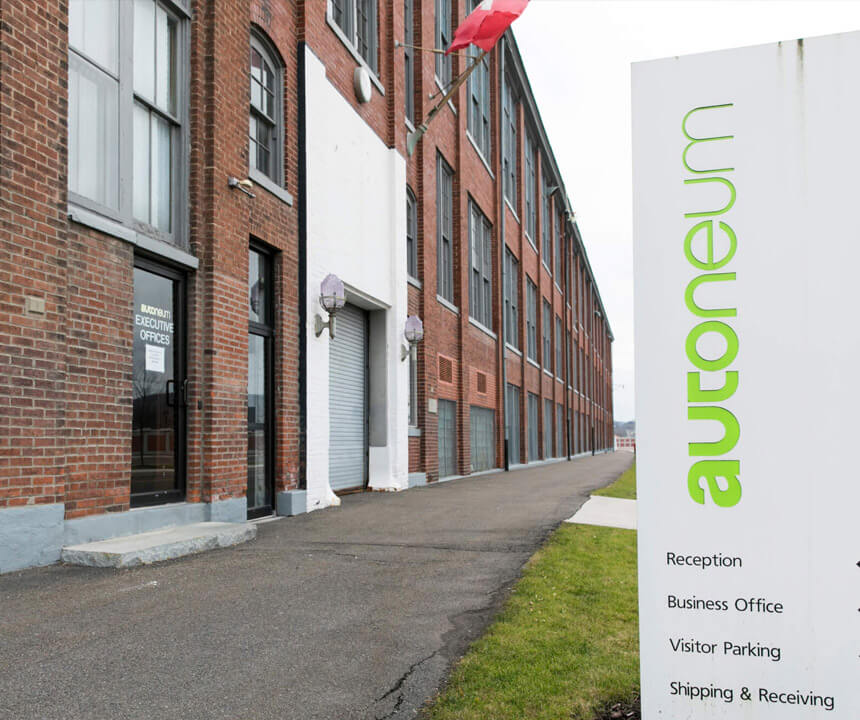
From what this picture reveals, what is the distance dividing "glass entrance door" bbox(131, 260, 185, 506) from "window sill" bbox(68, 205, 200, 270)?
0.60 feet

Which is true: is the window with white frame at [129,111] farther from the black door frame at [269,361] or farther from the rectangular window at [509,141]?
the rectangular window at [509,141]

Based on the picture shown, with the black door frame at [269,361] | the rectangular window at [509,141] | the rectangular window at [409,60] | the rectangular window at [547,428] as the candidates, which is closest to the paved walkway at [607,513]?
the black door frame at [269,361]

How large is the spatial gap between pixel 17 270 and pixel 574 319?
42.3m

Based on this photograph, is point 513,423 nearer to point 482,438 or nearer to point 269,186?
point 482,438

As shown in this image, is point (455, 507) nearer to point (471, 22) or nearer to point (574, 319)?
point (471, 22)

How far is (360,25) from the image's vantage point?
45.2 ft

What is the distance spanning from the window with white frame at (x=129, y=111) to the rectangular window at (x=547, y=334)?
26646 millimetres

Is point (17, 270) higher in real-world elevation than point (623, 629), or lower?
higher

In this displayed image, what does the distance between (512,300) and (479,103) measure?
7.14 metres

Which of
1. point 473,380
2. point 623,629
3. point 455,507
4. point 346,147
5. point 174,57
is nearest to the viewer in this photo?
point 623,629

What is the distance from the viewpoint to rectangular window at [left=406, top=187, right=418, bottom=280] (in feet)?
53.3

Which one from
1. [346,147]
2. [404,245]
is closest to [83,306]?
A: [346,147]

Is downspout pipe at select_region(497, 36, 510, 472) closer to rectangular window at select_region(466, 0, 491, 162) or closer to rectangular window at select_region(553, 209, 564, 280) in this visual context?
rectangular window at select_region(466, 0, 491, 162)

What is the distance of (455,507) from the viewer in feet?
35.5
